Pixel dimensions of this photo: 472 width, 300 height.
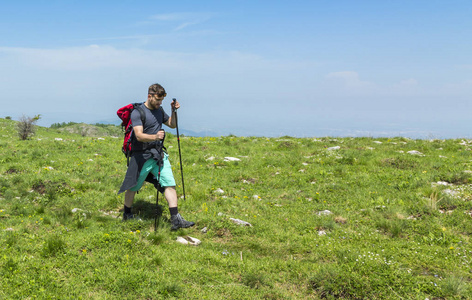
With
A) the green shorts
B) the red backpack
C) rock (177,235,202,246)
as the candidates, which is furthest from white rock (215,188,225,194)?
the red backpack

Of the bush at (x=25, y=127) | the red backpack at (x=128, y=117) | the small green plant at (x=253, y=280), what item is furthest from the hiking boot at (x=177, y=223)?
the bush at (x=25, y=127)

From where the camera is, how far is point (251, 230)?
25.3ft

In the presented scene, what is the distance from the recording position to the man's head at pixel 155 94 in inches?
294

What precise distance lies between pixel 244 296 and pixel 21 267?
355 cm

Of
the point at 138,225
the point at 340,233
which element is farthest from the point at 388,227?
the point at 138,225

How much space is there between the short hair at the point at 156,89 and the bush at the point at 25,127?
62.2 ft

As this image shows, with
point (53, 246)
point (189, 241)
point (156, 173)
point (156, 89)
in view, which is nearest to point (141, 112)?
point (156, 89)

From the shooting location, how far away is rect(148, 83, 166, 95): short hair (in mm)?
7465

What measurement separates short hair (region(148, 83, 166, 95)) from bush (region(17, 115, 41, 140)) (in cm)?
1897

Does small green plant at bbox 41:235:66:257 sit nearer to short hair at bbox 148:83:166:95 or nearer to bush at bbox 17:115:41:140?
short hair at bbox 148:83:166:95

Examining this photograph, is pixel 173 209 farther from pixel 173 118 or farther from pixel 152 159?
pixel 173 118

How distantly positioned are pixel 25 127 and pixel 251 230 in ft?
69.0

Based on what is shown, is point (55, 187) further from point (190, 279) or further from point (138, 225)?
point (190, 279)

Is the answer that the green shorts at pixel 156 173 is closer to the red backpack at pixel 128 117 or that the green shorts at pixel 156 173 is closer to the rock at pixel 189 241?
the red backpack at pixel 128 117
